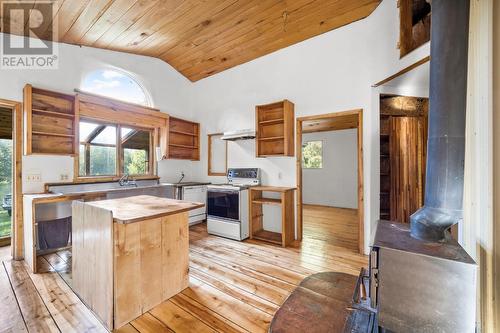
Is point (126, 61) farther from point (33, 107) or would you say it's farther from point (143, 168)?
point (143, 168)

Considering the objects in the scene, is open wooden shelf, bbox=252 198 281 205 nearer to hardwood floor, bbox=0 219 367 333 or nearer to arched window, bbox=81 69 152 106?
hardwood floor, bbox=0 219 367 333

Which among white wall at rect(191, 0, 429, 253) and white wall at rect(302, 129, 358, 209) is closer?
white wall at rect(191, 0, 429, 253)

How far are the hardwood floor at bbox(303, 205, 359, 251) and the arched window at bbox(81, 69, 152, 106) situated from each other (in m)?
4.19

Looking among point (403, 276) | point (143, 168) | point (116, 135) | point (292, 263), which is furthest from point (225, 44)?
point (403, 276)

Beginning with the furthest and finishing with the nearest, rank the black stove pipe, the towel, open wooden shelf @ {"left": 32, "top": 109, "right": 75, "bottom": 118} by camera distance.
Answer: the towel < open wooden shelf @ {"left": 32, "top": 109, "right": 75, "bottom": 118} < the black stove pipe

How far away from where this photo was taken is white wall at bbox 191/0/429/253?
2871 millimetres

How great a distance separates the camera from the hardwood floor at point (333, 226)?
3.61 metres

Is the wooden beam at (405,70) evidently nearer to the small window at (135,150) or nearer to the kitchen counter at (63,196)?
the kitchen counter at (63,196)

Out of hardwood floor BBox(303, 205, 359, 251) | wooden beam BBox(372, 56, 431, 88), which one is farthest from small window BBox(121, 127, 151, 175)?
wooden beam BBox(372, 56, 431, 88)

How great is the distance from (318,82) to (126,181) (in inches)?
147

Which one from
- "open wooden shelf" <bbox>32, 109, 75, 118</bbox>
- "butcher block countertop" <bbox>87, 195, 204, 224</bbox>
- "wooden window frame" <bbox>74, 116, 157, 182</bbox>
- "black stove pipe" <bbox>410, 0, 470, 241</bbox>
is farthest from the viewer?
"wooden window frame" <bbox>74, 116, 157, 182</bbox>

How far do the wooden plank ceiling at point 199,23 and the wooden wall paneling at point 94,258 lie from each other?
2.42m

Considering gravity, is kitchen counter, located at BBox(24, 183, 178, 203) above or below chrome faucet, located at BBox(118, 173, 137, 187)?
below

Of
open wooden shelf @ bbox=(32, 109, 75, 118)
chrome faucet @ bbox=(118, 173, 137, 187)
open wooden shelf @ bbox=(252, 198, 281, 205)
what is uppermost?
open wooden shelf @ bbox=(32, 109, 75, 118)
